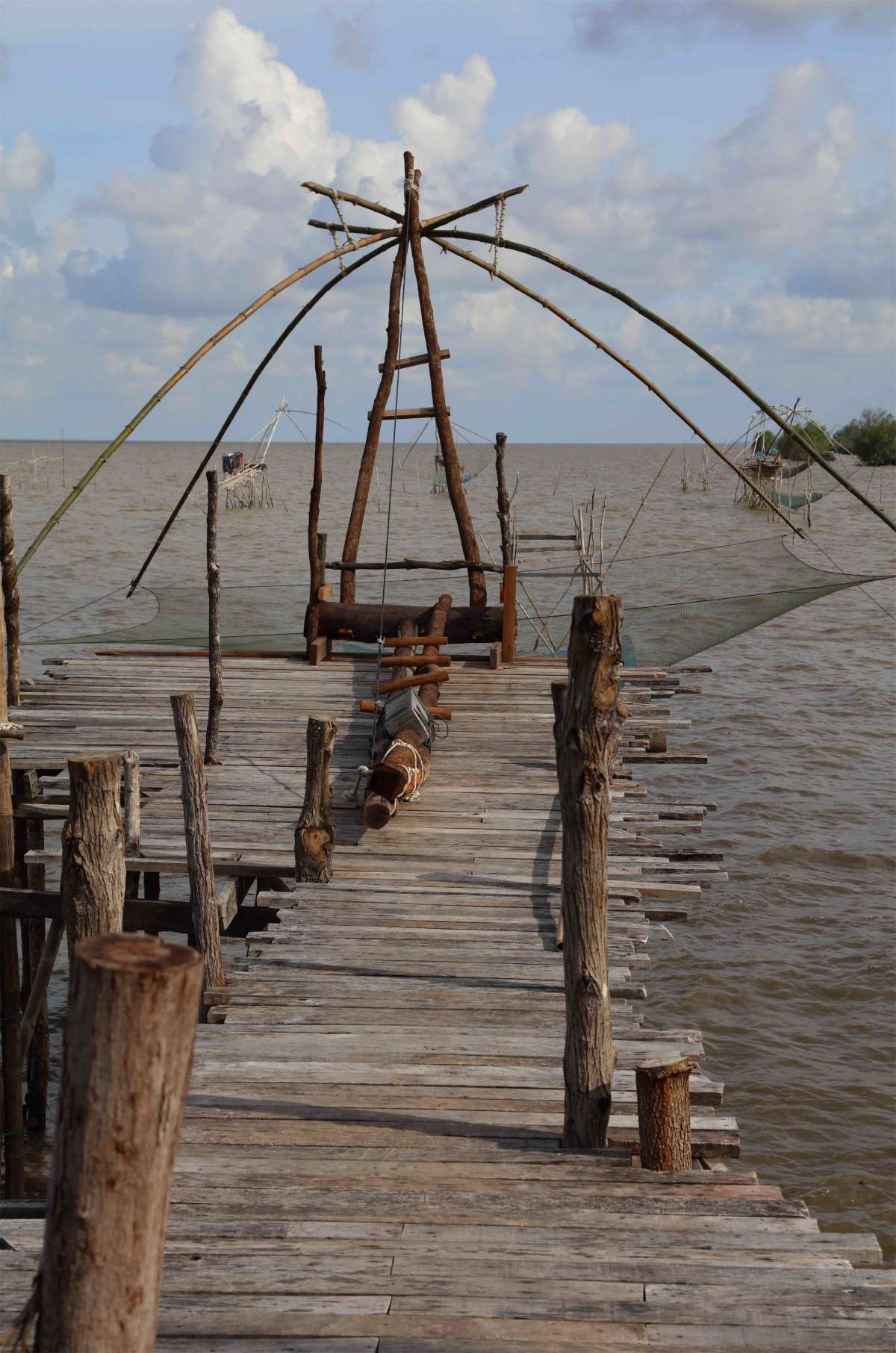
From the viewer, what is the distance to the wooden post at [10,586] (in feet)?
30.7

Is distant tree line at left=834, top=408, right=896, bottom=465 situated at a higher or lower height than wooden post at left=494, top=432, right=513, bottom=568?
higher

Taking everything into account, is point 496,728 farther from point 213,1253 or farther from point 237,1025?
point 213,1253

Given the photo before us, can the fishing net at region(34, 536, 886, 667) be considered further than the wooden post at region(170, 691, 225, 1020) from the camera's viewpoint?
Yes

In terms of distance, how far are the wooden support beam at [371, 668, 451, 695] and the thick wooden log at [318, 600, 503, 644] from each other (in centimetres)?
161

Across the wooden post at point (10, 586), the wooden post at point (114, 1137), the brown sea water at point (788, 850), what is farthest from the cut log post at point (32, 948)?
the wooden post at point (114, 1137)

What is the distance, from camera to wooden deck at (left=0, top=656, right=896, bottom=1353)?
329 centimetres

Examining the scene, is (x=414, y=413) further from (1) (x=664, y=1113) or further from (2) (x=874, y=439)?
(2) (x=874, y=439)

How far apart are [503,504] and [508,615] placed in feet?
8.10

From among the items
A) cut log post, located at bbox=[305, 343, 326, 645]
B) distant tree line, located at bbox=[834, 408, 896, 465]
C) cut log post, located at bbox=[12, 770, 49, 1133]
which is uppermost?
distant tree line, located at bbox=[834, 408, 896, 465]

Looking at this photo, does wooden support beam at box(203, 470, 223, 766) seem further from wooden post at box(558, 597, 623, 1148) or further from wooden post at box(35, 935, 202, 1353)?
wooden post at box(35, 935, 202, 1353)

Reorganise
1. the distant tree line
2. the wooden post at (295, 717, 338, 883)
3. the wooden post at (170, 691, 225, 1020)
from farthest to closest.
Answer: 1. the distant tree line
2. the wooden post at (295, 717, 338, 883)
3. the wooden post at (170, 691, 225, 1020)

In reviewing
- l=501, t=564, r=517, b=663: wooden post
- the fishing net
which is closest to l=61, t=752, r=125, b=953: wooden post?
l=501, t=564, r=517, b=663: wooden post

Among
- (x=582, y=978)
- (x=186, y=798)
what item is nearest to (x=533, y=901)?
(x=186, y=798)

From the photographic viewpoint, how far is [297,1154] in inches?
167
